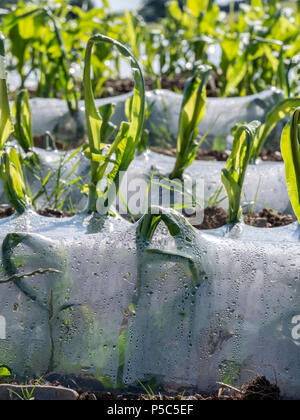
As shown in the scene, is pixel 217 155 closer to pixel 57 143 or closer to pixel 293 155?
pixel 57 143

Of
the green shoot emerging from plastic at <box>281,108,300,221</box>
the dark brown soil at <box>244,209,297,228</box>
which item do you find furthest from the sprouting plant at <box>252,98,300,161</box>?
the green shoot emerging from plastic at <box>281,108,300,221</box>

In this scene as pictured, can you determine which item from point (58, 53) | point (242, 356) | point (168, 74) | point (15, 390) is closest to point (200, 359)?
point (242, 356)

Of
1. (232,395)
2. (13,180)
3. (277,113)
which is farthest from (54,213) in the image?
(232,395)

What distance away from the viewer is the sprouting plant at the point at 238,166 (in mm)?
1430

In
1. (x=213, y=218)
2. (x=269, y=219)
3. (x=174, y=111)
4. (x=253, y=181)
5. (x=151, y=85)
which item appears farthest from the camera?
(x=151, y=85)

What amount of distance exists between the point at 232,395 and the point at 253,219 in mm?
703

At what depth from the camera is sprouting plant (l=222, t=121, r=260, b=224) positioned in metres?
1.43

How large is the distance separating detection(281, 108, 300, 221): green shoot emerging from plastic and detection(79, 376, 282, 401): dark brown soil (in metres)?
0.35

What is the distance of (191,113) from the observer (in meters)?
1.76

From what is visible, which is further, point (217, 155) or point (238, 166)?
point (217, 155)

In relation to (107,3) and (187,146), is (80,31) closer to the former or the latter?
(107,3)

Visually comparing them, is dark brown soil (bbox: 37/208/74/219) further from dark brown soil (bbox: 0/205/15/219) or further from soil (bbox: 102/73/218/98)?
soil (bbox: 102/73/218/98)

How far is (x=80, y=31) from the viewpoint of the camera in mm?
3080

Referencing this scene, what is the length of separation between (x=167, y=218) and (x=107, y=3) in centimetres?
277
